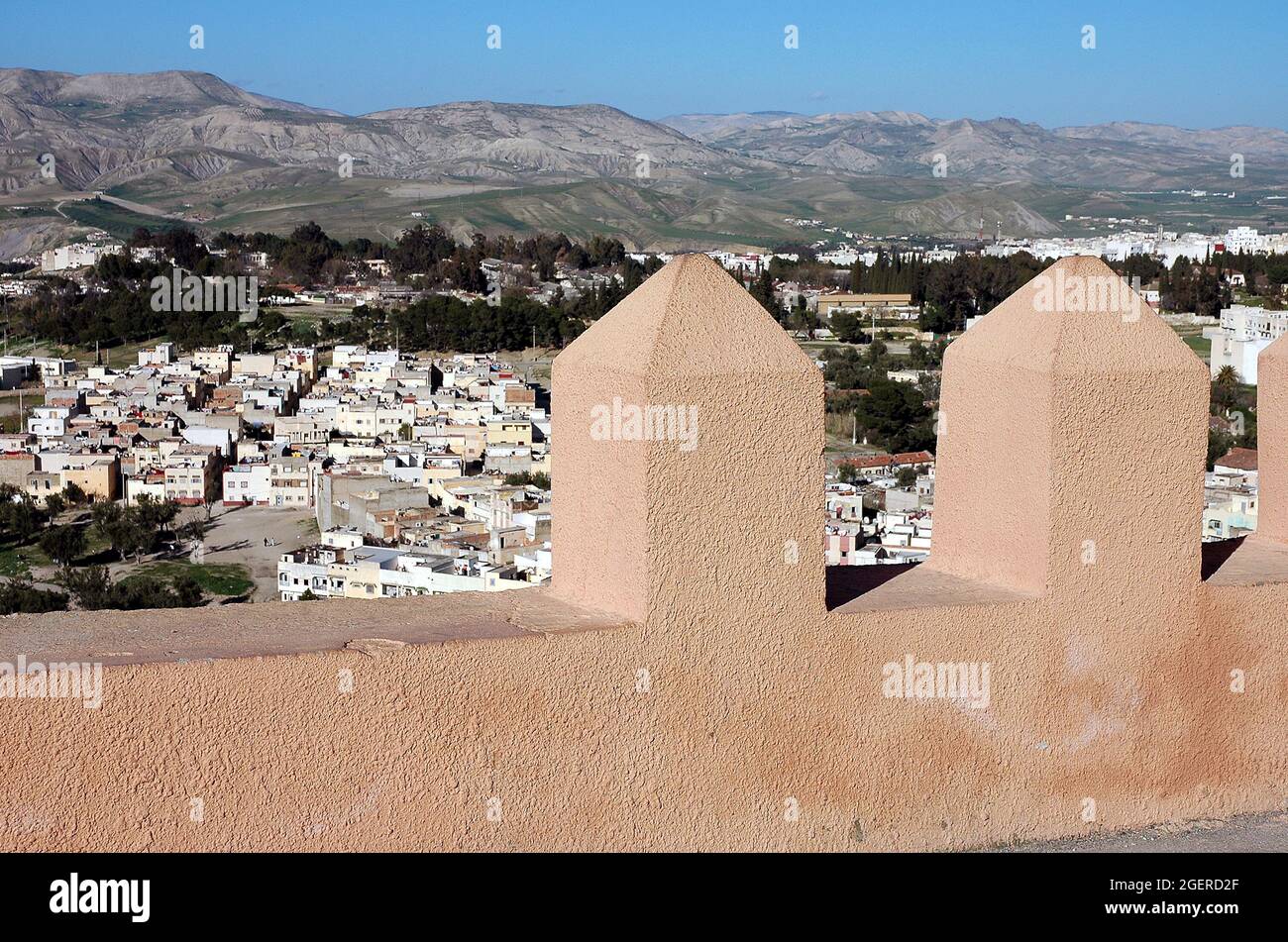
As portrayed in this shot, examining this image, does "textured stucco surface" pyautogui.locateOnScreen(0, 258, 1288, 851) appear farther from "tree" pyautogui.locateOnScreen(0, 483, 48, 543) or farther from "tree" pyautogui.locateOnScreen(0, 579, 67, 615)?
"tree" pyautogui.locateOnScreen(0, 483, 48, 543)

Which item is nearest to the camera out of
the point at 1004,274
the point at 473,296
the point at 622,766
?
the point at 622,766

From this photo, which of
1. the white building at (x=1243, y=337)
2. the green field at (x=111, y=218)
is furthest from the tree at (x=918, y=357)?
the green field at (x=111, y=218)

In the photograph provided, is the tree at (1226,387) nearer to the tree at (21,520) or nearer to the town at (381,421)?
the town at (381,421)

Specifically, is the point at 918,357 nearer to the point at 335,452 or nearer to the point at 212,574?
the point at 335,452

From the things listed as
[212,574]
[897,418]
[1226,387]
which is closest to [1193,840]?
[212,574]

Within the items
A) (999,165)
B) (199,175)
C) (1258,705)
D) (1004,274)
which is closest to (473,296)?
(1004,274)

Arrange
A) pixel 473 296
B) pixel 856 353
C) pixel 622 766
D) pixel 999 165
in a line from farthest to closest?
pixel 999 165
pixel 473 296
pixel 856 353
pixel 622 766
